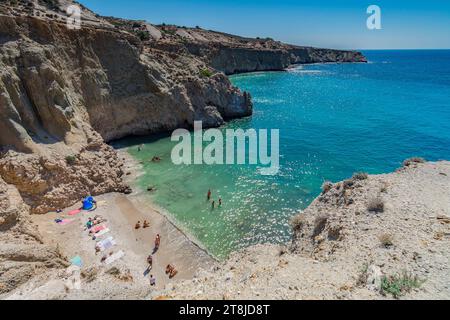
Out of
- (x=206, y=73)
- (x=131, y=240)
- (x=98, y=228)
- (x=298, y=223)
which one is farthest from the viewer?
(x=206, y=73)

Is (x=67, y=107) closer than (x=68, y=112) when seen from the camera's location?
No

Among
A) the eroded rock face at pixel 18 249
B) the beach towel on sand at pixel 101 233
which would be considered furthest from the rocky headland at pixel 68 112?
the beach towel on sand at pixel 101 233

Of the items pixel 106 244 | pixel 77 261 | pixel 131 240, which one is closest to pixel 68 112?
pixel 106 244

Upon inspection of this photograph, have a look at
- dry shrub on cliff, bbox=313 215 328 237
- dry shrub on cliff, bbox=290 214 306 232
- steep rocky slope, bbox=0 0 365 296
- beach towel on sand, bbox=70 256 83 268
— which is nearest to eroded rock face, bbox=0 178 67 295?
steep rocky slope, bbox=0 0 365 296

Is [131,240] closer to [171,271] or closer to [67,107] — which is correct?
[171,271]

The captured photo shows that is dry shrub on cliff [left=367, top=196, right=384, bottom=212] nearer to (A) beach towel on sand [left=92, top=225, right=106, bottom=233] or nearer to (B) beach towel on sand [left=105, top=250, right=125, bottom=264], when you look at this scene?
(B) beach towel on sand [left=105, top=250, right=125, bottom=264]

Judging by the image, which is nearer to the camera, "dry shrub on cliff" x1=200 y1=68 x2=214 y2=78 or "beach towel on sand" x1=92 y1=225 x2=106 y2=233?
"beach towel on sand" x1=92 y1=225 x2=106 y2=233
